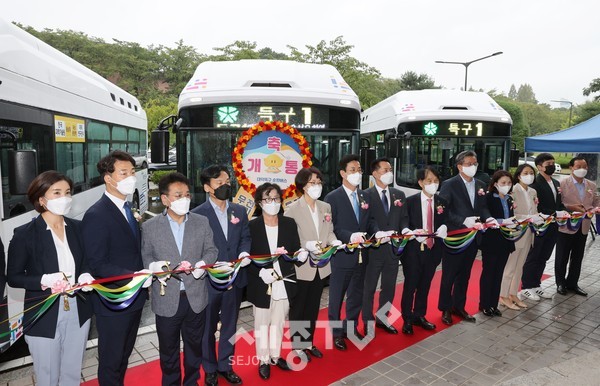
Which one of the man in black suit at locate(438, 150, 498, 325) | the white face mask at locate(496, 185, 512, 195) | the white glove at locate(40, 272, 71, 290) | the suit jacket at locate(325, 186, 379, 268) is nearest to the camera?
the white glove at locate(40, 272, 71, 290)

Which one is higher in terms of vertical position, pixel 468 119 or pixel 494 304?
pixel 468 119

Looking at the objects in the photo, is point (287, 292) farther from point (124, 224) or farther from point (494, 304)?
point (494, 304)

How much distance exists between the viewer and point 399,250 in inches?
213

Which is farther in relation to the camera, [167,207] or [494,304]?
[494,304]

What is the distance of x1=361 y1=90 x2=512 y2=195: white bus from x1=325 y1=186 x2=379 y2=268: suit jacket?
4702 millimetres

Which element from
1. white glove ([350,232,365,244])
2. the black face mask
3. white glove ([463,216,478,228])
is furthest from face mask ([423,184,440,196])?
the black face mask

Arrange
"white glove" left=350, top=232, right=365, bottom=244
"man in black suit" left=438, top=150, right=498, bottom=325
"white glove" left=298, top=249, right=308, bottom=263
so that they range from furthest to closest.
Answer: "man in black suit" left=438, top=150, right=498, bottom=325 < "white glove" left=350, top=232, right=365, bottom=244 < "white glove" left=298, top=249, right=308, bottom=263

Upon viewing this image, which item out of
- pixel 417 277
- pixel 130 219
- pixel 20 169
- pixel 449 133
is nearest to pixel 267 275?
pixel 130 219

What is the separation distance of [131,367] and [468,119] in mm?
8450

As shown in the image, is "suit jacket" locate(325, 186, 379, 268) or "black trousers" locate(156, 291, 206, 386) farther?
"suit jacket" locate(325, 186, 379, 268)

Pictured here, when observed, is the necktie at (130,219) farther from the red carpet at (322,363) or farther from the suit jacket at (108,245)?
the red carpet at (322,363)

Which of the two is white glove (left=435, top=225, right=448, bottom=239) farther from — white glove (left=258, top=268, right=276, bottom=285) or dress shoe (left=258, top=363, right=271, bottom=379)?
dress shoe (left=258, top=363, right=271, bottom=379)

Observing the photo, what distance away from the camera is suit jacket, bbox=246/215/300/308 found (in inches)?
178

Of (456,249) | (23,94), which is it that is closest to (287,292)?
(456,249)
